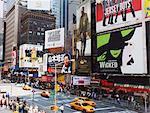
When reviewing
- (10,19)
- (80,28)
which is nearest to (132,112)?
(80,28)

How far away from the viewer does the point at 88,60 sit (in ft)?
184

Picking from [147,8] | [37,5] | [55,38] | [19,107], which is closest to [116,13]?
[147,8]

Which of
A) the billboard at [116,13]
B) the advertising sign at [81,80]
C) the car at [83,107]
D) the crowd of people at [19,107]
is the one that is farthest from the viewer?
the advertising sign at [81,80]

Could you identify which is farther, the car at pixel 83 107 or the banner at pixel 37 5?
the banner at pixel 37 5

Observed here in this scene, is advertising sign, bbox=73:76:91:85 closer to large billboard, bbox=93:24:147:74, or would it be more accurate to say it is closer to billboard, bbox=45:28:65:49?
large billboard, bbox=93:24:147:74

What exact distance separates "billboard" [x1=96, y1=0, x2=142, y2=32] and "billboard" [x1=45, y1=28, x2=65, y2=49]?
841 inches

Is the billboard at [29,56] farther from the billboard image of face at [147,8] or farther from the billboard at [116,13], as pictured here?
the billboard image of face at [147,8]

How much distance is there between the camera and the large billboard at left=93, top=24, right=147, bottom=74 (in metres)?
42.5

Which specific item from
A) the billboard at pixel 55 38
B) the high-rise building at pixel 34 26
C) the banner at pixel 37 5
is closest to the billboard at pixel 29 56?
the billboard at pixel 55 38

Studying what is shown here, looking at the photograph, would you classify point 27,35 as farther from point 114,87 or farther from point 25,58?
point 114,87

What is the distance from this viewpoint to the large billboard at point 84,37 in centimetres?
5631

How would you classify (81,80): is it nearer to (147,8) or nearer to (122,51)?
(122,51)

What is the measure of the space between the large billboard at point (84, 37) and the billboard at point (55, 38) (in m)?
12.9

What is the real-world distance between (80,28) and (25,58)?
44.4 meters
